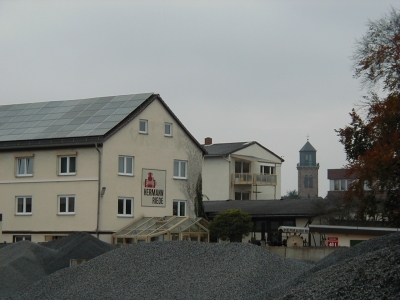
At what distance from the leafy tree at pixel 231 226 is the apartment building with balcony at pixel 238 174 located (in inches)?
888

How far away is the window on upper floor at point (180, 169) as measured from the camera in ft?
167

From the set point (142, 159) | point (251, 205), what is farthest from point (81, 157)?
point (251, 205)

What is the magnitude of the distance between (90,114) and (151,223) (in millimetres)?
8724

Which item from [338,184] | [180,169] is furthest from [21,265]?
[338,184]

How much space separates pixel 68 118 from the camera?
50312 mm

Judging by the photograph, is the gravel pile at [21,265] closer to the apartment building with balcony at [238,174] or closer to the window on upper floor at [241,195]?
the apartment building with balcony at [238,174]

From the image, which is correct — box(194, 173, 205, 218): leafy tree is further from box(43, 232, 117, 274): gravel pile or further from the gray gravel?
the gray gravel

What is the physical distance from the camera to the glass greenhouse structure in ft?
146

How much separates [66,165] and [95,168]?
2404mm

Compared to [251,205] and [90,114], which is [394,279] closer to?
[90,114]

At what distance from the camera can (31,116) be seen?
53094 mm

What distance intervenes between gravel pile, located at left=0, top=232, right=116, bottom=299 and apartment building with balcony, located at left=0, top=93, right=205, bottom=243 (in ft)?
23.7

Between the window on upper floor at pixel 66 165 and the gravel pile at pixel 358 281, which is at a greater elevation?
the window on upper floor at pixel 66 165

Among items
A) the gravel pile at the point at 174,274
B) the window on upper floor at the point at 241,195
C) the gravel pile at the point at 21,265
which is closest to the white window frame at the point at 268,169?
the window on upper floor at the point at 241,195
